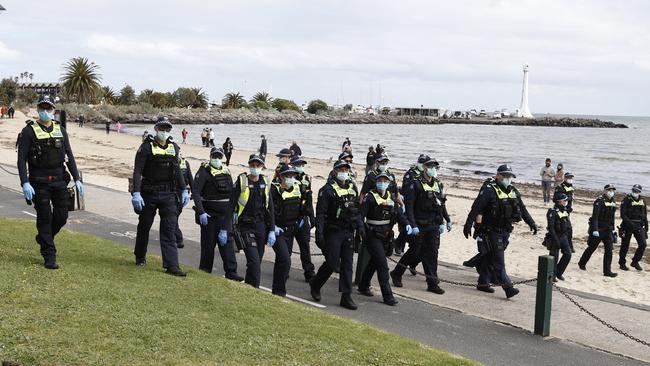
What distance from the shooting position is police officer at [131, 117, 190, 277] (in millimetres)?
8422

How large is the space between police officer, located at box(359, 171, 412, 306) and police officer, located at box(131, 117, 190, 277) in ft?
8.87

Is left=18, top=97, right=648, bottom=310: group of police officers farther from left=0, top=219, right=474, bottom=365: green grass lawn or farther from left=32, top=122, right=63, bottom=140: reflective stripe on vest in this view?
left=0, top=219, right=474, bottom=365: green grass lawn

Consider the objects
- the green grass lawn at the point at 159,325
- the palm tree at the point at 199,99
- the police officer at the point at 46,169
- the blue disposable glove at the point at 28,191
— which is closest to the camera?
the green grass lawn at the point at 159,325

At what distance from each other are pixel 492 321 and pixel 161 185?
477cm

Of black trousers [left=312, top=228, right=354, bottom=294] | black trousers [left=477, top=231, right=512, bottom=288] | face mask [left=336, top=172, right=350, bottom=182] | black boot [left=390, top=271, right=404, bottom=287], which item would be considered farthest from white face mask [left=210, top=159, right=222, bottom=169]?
black trousers [left=477, top=231, right=512, bottom=288]

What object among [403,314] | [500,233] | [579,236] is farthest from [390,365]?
[579,236]

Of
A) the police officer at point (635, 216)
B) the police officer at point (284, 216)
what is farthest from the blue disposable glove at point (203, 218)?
the police officer at point (635, 216)

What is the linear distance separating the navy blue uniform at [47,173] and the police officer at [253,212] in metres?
2.18

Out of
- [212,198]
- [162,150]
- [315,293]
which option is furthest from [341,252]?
[162,150]

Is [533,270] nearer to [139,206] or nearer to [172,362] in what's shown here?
[139,206]

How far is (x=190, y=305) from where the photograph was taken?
7.35 metres

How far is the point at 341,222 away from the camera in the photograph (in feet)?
31.6

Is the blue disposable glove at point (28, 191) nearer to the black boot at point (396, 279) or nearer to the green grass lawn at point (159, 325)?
the green grass lawn at point (159, 325)

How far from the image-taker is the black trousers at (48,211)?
8.01 m
